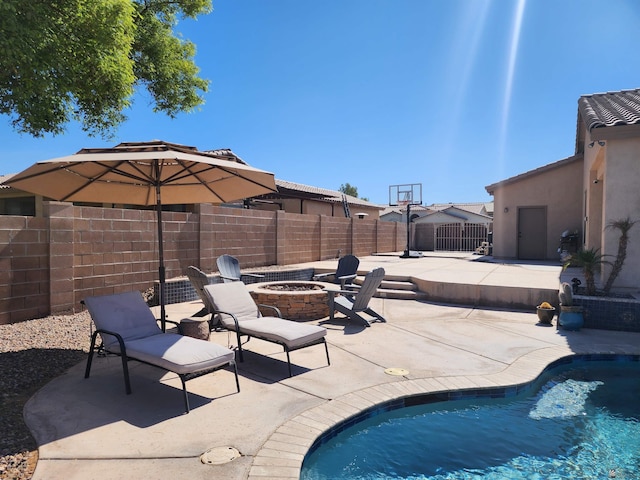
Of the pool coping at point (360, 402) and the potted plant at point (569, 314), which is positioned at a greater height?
the potted plant at point (569, 314)

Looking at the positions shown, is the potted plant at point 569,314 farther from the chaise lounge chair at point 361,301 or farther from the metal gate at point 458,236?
the metal gate at point 458,236

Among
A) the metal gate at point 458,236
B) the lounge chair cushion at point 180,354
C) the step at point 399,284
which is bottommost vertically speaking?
the step at point 399,284

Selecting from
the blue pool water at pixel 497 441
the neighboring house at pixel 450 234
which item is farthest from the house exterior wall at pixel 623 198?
the neighboring house at pixel 450 234

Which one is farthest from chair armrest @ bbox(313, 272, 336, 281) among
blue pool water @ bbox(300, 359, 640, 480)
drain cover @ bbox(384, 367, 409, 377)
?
blue pool water @ bbox(300, 359, 640, 480)

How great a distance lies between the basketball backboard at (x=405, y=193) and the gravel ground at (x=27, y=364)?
115 ft

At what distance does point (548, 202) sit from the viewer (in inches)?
710

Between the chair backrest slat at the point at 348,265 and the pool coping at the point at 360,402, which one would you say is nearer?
the pool coping at the point at 360,402

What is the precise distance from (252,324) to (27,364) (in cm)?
269

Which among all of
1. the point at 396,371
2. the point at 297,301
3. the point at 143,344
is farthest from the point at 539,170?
the point at 143,344

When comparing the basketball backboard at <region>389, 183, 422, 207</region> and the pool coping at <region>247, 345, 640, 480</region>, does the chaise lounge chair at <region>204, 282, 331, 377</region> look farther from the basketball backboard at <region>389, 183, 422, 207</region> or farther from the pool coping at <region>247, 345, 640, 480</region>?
the basketball backboard at <region>389, 183, 422, 207</region>

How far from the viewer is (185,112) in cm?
1066

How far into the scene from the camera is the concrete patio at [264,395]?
2.99 m

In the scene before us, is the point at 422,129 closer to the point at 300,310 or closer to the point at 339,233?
the point at 339,233

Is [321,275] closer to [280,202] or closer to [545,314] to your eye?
[545,314]
